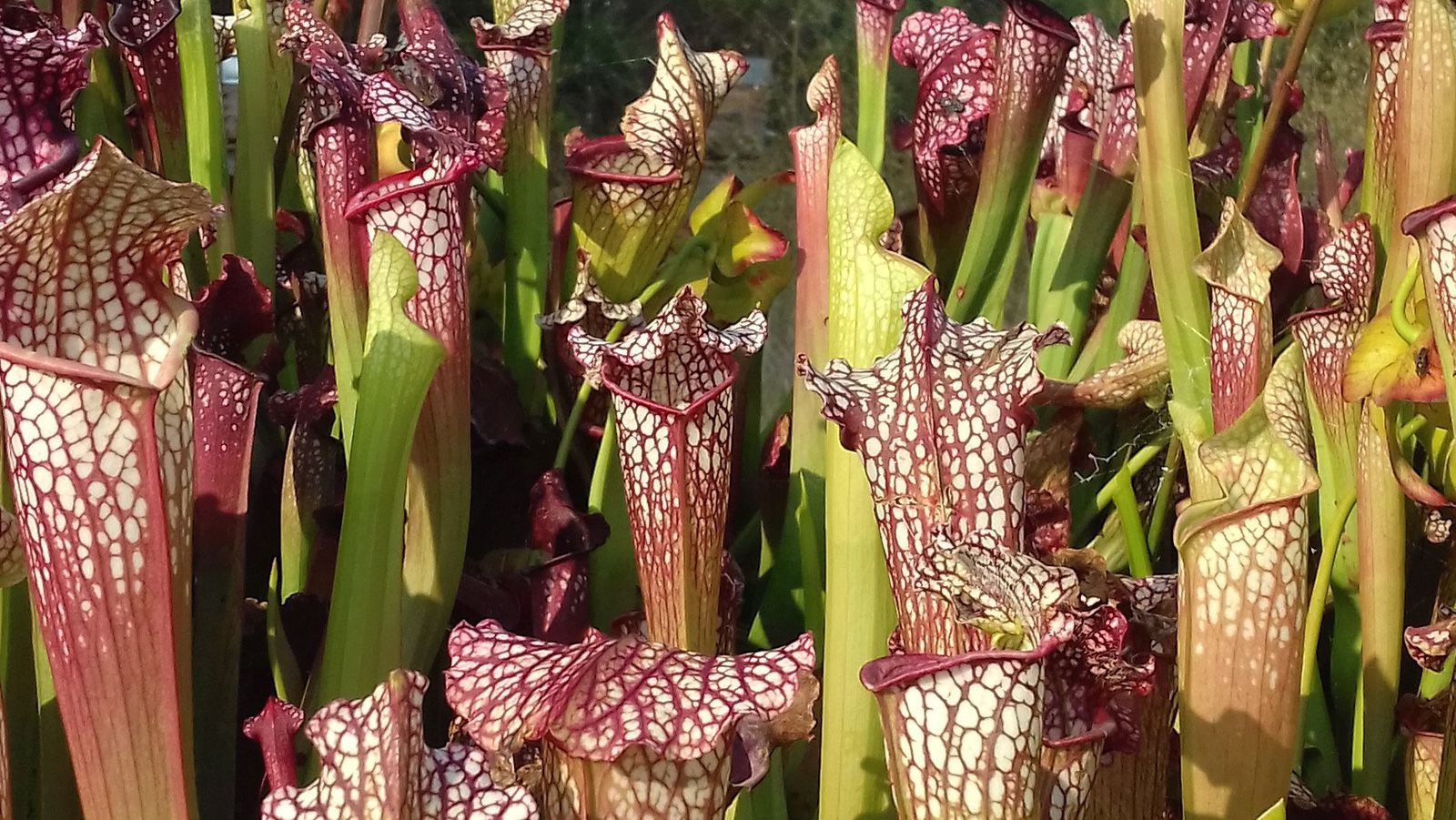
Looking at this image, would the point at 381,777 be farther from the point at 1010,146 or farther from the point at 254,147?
the point at 1010,146

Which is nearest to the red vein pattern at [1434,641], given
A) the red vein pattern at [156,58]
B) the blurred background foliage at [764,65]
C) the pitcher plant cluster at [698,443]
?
the pitcher plant cluster at [698,443]

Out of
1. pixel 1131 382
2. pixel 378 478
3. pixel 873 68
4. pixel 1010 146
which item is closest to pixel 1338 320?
pixel 1131 382

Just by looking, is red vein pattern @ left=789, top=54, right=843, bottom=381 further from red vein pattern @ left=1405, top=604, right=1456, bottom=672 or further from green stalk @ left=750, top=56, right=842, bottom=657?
red vein pattern @ left=1405, top=604, right=1456, bottom=672

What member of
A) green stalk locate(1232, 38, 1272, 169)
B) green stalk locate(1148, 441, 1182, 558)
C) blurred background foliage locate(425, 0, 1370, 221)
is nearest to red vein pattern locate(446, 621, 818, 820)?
green stalk locate(1148, 441, 1182, 558)

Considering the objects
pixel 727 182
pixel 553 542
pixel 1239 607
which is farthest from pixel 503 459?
pixel 1239 607

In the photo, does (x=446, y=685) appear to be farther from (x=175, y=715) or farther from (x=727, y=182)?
(x=727, y=182)
